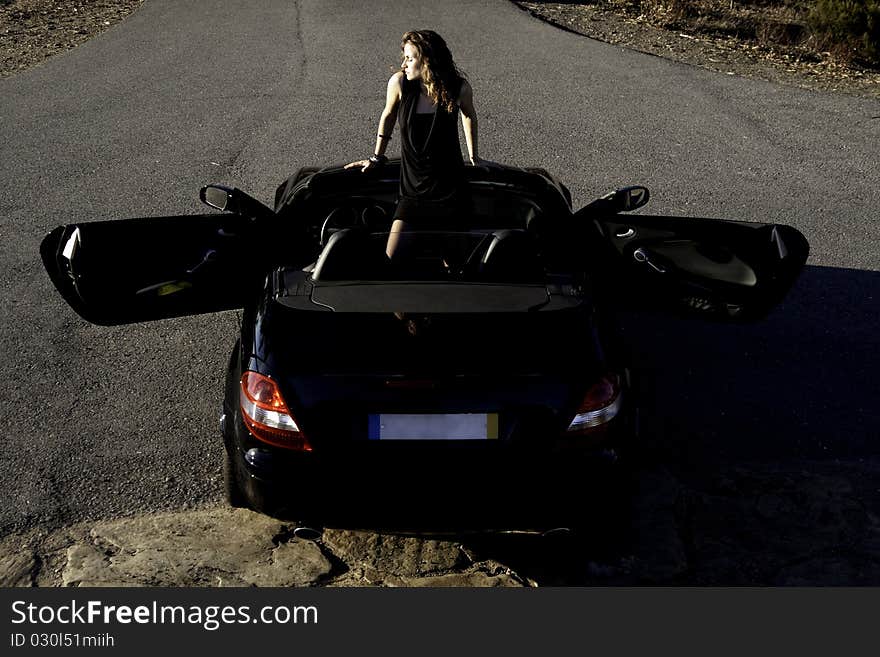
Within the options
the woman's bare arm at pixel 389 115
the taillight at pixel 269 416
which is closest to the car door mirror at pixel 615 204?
the woman's bare arm at pixel 389 115

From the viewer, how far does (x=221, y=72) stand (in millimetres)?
13273

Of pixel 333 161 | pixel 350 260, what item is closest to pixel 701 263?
pixel 350 260

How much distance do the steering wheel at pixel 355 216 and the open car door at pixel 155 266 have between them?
1.22 ft

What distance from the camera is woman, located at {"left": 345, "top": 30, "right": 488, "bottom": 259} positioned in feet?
18.0

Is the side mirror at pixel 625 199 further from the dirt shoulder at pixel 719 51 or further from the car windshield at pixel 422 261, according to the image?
the dirt shoulder at pixel 719 51

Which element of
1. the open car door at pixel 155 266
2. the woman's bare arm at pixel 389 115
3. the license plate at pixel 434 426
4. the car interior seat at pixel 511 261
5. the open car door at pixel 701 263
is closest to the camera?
the license plate at pixel 434 426

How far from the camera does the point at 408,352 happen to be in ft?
12.8

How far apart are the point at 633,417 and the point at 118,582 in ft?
7.45

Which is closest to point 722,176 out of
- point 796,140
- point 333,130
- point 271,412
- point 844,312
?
point 796,140

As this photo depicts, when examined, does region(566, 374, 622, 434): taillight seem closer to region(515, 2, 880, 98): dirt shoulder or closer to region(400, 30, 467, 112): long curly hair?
region(400, 30, 467, 112): long curly hair

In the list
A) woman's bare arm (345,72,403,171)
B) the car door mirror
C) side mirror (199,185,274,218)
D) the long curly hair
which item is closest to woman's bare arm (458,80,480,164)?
the long curly hair

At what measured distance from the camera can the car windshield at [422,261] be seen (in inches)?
174

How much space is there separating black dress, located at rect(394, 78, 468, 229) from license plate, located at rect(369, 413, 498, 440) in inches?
61.5
